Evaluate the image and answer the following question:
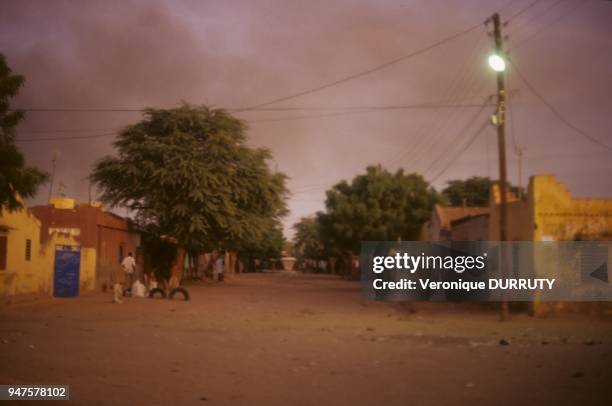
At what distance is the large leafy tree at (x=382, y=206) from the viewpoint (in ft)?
171

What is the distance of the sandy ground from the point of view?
841 cm

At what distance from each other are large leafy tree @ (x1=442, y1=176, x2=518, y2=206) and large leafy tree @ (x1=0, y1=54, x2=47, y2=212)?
66260mm

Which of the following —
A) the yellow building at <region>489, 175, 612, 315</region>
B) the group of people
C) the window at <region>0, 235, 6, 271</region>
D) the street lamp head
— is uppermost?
the street lamp head

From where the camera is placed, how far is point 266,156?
3681 centimetres

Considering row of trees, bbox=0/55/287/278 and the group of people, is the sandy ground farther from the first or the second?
row of trees, bbox=0/55/287/278

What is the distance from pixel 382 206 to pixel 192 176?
23.9 m

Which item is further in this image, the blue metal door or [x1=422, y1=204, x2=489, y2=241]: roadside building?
[x1=422, y1=204, x2=489, y2=241]: roadside building

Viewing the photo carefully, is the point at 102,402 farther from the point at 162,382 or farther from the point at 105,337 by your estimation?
the point at 105,337

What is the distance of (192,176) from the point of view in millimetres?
33156

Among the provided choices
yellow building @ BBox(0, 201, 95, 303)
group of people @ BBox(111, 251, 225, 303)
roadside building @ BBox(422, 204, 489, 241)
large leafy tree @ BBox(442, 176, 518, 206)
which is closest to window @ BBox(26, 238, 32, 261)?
yellow building @ BBox(0, 201, 95, 303)

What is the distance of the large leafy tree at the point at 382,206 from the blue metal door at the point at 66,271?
28.8 m

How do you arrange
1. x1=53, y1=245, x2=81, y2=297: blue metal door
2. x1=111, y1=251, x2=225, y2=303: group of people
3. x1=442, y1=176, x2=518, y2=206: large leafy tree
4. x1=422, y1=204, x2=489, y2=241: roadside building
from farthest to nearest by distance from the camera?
x1=442, y1=176, x2=518, y2=206: large leafy tree, x1=422, y1=204, x2=489, y2=241: roadside building, x1=53, y1=245, x2=81, y2=297: blue metal door, x1=111, y1=251, x2=225, y2=303: group of people

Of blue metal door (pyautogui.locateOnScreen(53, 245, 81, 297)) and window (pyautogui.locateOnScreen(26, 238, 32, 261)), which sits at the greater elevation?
window (pyautogui.locateOnScreen(26, 238, 32, 261))

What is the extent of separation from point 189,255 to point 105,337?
40365 mm
